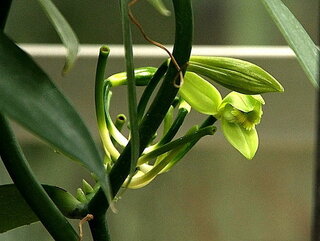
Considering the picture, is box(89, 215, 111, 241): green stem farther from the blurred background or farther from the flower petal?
the blurred background

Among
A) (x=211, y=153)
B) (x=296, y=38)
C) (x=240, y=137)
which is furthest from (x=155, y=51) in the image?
(x=296, y=38)

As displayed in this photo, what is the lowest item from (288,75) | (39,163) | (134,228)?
(134,228)

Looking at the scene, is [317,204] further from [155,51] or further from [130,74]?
[155,51]

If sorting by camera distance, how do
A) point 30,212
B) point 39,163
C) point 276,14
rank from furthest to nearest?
point 39,163 → point 30,212 → point 276,14

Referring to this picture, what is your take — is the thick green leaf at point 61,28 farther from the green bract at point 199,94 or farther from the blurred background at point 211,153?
the blurred background at point 211,153

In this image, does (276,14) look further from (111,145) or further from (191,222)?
(191,222)

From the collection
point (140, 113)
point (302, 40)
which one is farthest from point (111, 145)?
point (302, 40)

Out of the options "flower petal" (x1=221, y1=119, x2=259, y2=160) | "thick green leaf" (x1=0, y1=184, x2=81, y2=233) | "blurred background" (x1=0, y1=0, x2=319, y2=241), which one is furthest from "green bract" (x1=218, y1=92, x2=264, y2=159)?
"blurred background" (x1=0, y1=0, x2=319, y2=241)
